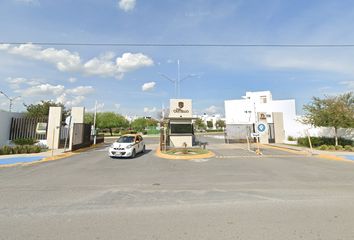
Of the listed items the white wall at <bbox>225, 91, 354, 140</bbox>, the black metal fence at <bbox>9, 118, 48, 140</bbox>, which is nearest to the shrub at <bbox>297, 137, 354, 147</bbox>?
the white wall at <bbox>225, 91, 354, 140</bbox>

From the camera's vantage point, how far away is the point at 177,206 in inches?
A: 167

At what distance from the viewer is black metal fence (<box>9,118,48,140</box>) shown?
15516mm

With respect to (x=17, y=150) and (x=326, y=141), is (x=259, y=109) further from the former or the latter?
(x=17, y=150)

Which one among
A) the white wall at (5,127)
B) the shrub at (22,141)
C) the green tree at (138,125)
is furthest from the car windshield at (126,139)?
Result: the green tree at (138,125)

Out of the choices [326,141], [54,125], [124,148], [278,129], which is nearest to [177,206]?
[124,148]

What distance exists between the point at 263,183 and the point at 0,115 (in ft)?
69.3

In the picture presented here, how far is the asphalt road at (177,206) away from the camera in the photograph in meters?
3.12

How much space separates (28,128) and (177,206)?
18.5 meters

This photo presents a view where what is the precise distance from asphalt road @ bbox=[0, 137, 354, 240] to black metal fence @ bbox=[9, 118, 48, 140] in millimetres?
10295

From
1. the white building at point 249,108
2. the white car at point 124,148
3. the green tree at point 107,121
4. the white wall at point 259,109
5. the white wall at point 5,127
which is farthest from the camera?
the green tree at point 107,121

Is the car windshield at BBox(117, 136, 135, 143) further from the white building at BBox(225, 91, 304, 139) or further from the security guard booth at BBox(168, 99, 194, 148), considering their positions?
the white building at BBox(225, 91, 304, 139)

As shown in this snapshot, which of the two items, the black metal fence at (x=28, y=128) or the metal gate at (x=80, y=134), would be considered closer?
the black metal fence at (x=28, y=128)

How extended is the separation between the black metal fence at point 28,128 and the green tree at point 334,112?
26826 mm

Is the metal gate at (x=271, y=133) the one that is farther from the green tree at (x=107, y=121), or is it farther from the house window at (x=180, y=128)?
the green tree at (x=107, y=121)
